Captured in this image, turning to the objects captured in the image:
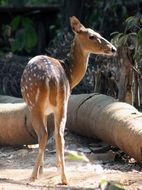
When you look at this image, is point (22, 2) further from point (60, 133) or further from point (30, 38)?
point (60, 133)

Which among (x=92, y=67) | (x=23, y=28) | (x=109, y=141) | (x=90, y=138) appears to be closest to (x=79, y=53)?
(x=109, y=141)

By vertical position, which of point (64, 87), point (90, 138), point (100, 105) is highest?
point (64, 87)

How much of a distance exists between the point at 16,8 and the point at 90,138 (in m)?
8.69

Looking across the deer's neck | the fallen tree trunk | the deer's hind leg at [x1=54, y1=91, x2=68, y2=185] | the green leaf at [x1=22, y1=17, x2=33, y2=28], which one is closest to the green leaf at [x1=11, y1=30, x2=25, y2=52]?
the green leaf at [x1=22, y1=17, x2=33, y2=28]

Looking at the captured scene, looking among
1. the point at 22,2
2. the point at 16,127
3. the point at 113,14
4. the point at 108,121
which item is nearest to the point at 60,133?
the point at 108,121

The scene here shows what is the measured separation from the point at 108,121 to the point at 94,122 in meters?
0.41

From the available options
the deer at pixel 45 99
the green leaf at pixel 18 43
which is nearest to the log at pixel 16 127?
the deer at pixel 45 99

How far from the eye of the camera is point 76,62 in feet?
22.9

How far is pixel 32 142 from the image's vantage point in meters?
8.64

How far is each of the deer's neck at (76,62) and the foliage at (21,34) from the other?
8.64 meters

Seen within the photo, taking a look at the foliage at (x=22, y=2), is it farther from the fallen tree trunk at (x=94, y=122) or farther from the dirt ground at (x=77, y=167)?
the dirt ground at (x=77, y=167)

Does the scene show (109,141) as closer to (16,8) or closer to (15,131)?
(15,131)

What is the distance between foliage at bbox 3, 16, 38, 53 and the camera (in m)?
15.6

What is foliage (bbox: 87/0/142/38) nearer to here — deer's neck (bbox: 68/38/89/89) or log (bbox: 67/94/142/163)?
log (bbox: 67/94/142/163)
